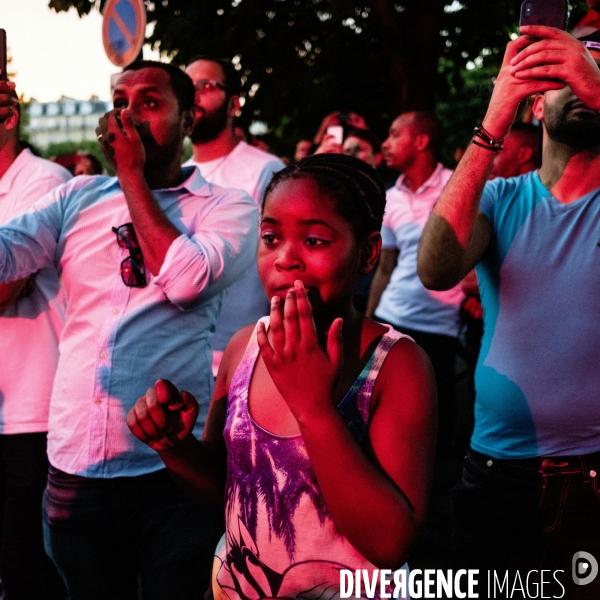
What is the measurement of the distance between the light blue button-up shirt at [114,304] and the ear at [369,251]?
0.80 m

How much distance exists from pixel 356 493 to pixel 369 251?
2.11 feet

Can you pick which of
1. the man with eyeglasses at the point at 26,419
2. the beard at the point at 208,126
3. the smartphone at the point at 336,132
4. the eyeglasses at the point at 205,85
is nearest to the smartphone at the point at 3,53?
the man with eyeglasses at the point at 26,419

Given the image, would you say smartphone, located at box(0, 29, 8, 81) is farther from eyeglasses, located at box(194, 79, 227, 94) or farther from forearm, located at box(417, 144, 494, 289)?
eyeglasses, located at box(194, 79, 227, 94)

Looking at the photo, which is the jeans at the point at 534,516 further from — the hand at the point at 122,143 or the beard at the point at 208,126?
the beard at the point at 208,126

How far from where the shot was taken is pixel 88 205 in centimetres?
284

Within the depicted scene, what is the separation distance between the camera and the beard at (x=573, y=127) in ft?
7.92

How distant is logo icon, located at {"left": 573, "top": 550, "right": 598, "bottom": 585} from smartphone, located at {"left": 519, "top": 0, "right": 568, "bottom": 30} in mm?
1548

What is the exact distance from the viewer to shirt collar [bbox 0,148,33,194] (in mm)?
3375

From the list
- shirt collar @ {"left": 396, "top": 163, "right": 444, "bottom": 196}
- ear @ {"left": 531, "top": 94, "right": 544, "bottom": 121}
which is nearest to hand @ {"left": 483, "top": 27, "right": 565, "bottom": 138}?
ear @ {"left": 531, "top": 94, "right": 544, "bottom": 121}

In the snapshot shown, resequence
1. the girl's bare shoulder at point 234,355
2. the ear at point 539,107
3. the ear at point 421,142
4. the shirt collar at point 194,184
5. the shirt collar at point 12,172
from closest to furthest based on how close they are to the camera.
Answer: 1. the girl's bare shoulder at point 234,355
2. the ear at point 539,107
3. the shirt collar at point 194,184
4. the shirt collar at point 12,172
5. the ear at point 421,142

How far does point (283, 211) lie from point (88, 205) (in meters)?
1.24

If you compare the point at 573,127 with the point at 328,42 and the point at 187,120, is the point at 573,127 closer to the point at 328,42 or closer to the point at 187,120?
the point at 187,120

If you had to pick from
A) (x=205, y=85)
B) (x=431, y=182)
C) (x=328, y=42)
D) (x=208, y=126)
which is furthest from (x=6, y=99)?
(x=328, y=42)

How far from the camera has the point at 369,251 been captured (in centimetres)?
197
